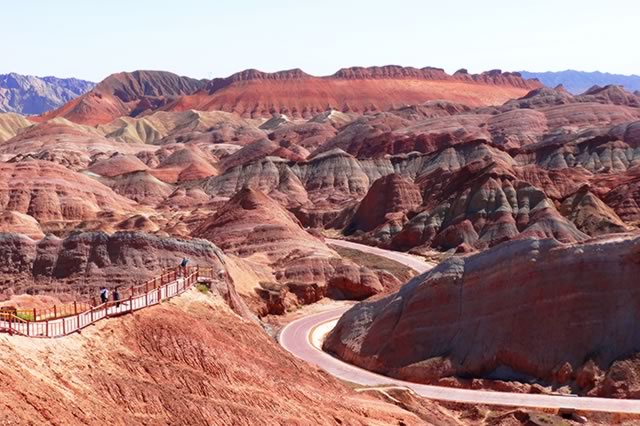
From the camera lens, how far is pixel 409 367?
4916cm

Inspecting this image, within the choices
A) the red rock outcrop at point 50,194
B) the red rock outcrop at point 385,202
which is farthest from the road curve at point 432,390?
the red rock outcrop at point 385,202

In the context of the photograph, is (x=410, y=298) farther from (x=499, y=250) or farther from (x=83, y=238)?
(x=83, y=238)

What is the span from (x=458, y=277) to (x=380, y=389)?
14356mm

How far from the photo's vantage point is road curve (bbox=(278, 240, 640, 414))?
4119 centimetres

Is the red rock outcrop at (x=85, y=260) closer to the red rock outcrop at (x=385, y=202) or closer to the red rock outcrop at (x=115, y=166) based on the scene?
the red rock outcrop at (x=385, y=202)

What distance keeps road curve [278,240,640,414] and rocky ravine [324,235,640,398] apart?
3.79ft

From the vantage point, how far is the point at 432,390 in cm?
4572

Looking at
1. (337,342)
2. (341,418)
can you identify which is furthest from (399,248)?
(341,418)

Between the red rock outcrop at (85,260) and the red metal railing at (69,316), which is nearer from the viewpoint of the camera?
the red metal railing at (69,316)

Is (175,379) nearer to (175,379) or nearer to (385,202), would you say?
(175,379)

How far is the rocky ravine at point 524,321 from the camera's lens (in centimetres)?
4500

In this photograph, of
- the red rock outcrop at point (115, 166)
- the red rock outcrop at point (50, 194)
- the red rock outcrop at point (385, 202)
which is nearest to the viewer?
the red rock outcrop at point (50, 194)

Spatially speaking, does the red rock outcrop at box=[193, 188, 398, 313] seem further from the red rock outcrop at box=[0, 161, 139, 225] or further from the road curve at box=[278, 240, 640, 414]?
the red rock outcrop at box=[0, 161, 139, 225]

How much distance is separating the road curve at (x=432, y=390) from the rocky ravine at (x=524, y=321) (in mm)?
1155
